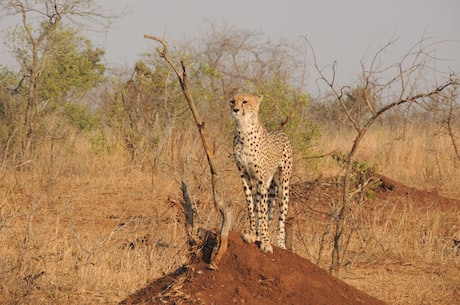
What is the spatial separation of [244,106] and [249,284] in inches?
85.8

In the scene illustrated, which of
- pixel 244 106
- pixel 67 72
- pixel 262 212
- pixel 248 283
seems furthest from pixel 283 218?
pixel 67 72

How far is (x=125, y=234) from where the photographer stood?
289 inches

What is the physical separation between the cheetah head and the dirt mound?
5.70 feet

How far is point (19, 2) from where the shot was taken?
9.67m

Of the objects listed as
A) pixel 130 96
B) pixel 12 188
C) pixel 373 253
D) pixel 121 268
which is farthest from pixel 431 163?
pixel 121 268

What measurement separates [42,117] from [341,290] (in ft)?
24.3

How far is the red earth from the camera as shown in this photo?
13.2 feet

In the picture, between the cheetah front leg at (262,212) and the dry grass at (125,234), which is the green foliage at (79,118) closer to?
the dry grass at (125,234)

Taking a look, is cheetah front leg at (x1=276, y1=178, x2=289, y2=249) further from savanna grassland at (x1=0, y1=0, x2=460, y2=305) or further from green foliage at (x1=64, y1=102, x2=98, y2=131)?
green foliage at (x1=64, y1=102, x2=98, y2=131)

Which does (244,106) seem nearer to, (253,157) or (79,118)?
(253,157)

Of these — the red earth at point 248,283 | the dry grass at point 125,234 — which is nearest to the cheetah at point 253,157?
the dry grass at point 125,234

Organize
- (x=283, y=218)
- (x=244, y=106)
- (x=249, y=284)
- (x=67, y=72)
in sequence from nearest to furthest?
1. (x=249, y=284)
2. (x=244, y=106)
3. (x=283, y=218)
4. (x=67, y=72)

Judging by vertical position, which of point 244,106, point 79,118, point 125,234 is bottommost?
point 125,234

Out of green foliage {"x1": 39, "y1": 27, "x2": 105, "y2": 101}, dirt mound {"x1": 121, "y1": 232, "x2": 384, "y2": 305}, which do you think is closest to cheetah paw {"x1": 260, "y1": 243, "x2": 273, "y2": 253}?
dirt mound {"x1": 121, "y1": 232, "x2": 384, "y2": 305}
